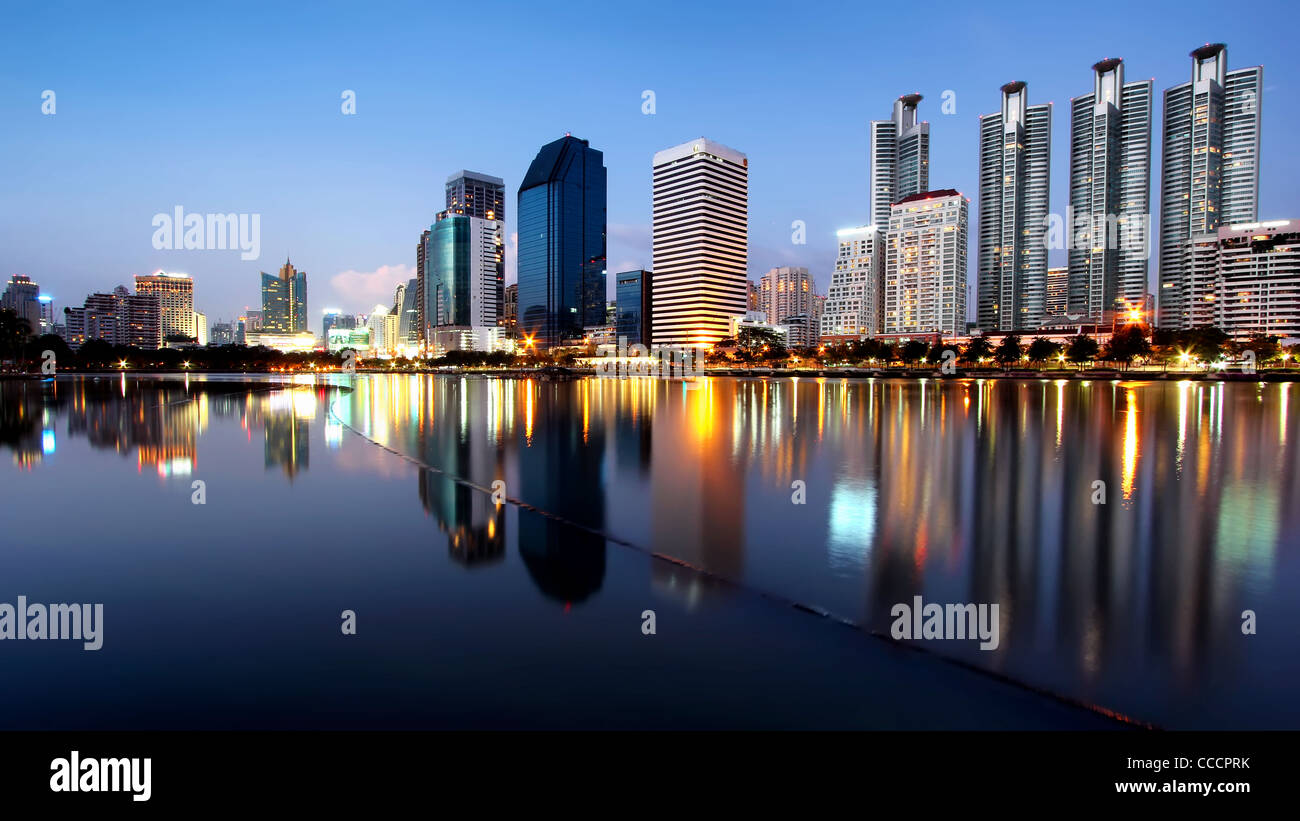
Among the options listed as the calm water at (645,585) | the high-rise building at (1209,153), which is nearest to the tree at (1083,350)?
the high-rise building at (1209,153)

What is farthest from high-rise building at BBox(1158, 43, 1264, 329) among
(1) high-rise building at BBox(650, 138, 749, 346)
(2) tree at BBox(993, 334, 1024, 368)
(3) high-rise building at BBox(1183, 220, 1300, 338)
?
(1) high-rise building at BBox(650, 138, 749, 346)

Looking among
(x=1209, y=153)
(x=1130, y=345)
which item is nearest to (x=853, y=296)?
(x=1130, y=345)

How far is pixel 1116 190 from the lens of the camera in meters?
197

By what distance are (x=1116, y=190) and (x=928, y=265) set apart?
241 ft

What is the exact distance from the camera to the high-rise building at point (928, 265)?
17338cm

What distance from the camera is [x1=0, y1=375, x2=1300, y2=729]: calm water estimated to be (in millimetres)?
5770

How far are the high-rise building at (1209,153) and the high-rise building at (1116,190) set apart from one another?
22.1 ft

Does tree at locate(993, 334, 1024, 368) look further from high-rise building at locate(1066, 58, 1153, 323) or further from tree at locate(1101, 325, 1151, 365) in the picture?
high-rise building at locate(1066, 58, 1153, 323)

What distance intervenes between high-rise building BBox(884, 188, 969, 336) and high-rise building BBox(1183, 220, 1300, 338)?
5215 cm

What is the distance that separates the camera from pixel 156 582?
8992 mm

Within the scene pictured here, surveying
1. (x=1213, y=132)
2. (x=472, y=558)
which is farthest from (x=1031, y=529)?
(x=1213, y=132)

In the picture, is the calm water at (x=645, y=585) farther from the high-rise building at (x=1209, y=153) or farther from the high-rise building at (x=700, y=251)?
the high-rise building at (x=1209, y=153)

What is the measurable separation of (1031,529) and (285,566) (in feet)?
40.1
